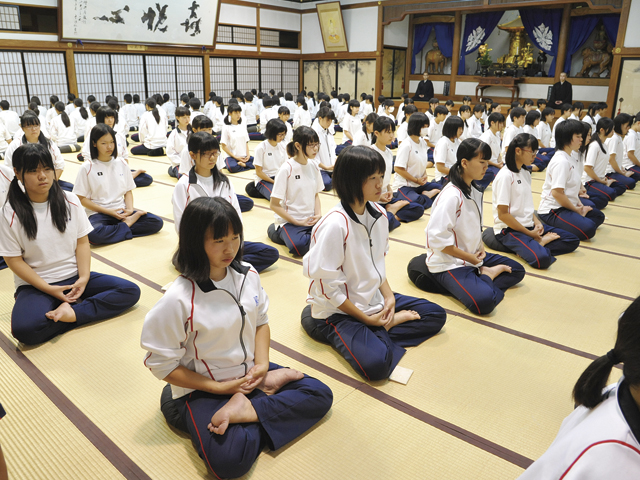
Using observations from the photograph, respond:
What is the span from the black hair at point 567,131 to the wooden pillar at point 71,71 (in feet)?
36.7

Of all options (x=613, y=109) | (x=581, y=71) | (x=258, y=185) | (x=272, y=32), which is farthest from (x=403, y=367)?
(x=272, y=32)

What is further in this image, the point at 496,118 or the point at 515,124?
the point at 515,124

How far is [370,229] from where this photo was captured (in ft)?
8.12

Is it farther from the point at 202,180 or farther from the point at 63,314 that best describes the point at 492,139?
the point at 63,314

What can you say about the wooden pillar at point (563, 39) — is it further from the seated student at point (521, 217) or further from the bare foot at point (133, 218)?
the bare foot at point (133, 218)

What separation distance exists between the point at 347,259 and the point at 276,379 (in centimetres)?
73

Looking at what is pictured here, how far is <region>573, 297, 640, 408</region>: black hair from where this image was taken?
0.91 m

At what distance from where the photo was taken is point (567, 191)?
4566 mm

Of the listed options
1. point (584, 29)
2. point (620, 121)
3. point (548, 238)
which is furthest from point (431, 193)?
point (584, 29)

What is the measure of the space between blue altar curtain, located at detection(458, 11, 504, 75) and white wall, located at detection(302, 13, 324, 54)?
4660 millimetres

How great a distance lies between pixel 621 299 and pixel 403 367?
1927 mm

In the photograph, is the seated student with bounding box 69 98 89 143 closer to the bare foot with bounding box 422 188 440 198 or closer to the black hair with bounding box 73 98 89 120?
the black hair with bounding box 73 98 89 120

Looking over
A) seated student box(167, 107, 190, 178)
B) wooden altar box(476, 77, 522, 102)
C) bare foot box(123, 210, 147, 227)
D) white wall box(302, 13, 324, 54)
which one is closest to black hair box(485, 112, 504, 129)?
seated student box(167, 107, 190, 178)

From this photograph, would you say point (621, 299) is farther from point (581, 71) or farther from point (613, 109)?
point (581, 71)
